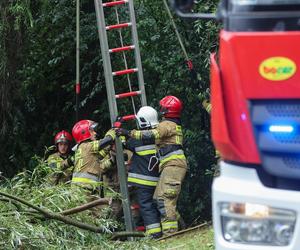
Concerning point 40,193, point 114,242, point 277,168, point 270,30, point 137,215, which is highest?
point 270,30

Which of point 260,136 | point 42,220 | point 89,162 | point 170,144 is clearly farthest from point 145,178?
point 260,136

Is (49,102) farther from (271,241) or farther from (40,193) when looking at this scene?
(271,241)

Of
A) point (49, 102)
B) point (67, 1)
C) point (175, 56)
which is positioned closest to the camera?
point (175, 56)

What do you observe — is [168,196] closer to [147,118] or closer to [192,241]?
[147,118]

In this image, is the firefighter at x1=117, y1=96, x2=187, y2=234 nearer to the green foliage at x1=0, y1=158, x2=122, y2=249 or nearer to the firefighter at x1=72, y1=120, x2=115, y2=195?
the firefighter at x1=72, y1=120, x2=115, y2=195

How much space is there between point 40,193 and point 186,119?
510 cm

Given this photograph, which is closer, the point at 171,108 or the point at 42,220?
the point at 42,220

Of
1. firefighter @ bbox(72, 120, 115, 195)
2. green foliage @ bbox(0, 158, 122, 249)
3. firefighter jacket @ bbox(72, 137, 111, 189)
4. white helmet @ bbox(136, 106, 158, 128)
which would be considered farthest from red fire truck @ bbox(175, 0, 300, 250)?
firefighter jacket @ bbox(72, 137, 111, 189)

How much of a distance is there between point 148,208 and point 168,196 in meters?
0.36

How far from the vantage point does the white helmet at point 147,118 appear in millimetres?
8195

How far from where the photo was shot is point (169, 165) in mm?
8531

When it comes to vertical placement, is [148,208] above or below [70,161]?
below

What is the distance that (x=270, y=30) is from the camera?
119 inches

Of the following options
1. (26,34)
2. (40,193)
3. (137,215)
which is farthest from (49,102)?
(40,193)
